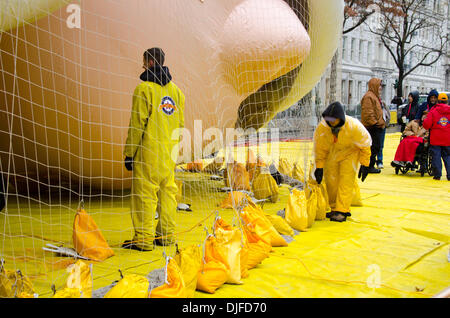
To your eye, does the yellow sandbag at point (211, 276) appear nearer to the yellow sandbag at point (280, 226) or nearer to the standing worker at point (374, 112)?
the yellow sandbag at point (280, 226)

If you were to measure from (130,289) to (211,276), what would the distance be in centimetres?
64

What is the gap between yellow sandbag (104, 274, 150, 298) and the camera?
81.0 inches

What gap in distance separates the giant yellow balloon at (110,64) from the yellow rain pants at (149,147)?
2.82 ft

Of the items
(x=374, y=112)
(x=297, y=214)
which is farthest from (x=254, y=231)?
(x=374, y=112)

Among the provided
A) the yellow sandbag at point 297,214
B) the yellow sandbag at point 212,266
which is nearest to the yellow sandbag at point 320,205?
the yellow sandbag at point 297,214

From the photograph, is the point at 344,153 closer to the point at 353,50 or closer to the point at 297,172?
the point at 297,172

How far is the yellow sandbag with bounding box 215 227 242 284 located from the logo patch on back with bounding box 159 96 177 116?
1095 mm

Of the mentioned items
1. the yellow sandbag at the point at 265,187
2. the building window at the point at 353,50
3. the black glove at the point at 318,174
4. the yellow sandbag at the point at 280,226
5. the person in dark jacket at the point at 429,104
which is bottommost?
the yellow sandbag at the point at 280,226

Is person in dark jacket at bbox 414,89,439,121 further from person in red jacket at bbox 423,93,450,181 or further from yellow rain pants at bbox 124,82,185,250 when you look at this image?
yellow rain pants at bbox 124,82,185,250

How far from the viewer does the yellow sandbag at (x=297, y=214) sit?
4.05 metres

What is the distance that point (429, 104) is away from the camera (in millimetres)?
7551

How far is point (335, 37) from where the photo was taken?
577 cm
